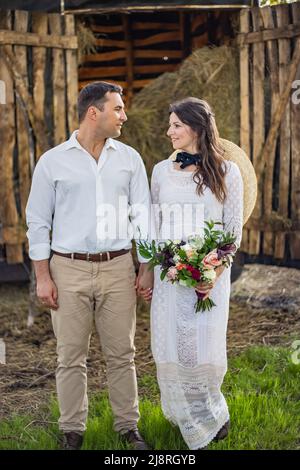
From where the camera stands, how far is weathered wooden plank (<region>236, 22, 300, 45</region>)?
21.4 ft

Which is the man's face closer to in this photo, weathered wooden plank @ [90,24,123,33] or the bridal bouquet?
the bridal bouquet

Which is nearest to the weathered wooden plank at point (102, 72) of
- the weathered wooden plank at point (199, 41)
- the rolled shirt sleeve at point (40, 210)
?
the weathered wooden plank at point (199, 41)

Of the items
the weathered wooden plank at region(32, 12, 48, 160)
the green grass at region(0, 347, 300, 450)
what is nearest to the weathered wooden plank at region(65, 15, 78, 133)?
the weathered wooden plank at region(32, 12, 48, 160)

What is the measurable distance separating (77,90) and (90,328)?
316cm

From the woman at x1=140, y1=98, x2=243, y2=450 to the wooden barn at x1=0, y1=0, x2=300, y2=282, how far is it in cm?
282

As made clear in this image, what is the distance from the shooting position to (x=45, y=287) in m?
3.85

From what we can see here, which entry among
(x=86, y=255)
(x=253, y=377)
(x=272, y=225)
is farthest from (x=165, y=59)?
(x=86, y=255)

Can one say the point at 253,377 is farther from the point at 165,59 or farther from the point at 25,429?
the point at 165,59

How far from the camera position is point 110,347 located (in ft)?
13.1

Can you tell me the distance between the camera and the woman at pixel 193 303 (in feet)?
12.7

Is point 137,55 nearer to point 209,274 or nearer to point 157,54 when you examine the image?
point 157,54

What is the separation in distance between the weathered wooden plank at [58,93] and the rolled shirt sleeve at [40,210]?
2.75 meters

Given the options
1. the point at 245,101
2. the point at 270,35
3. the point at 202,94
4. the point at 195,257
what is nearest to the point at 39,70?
the point at 202,94

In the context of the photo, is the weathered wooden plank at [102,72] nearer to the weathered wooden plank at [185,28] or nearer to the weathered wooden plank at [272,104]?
the weathered wooden plank at [185,28]
